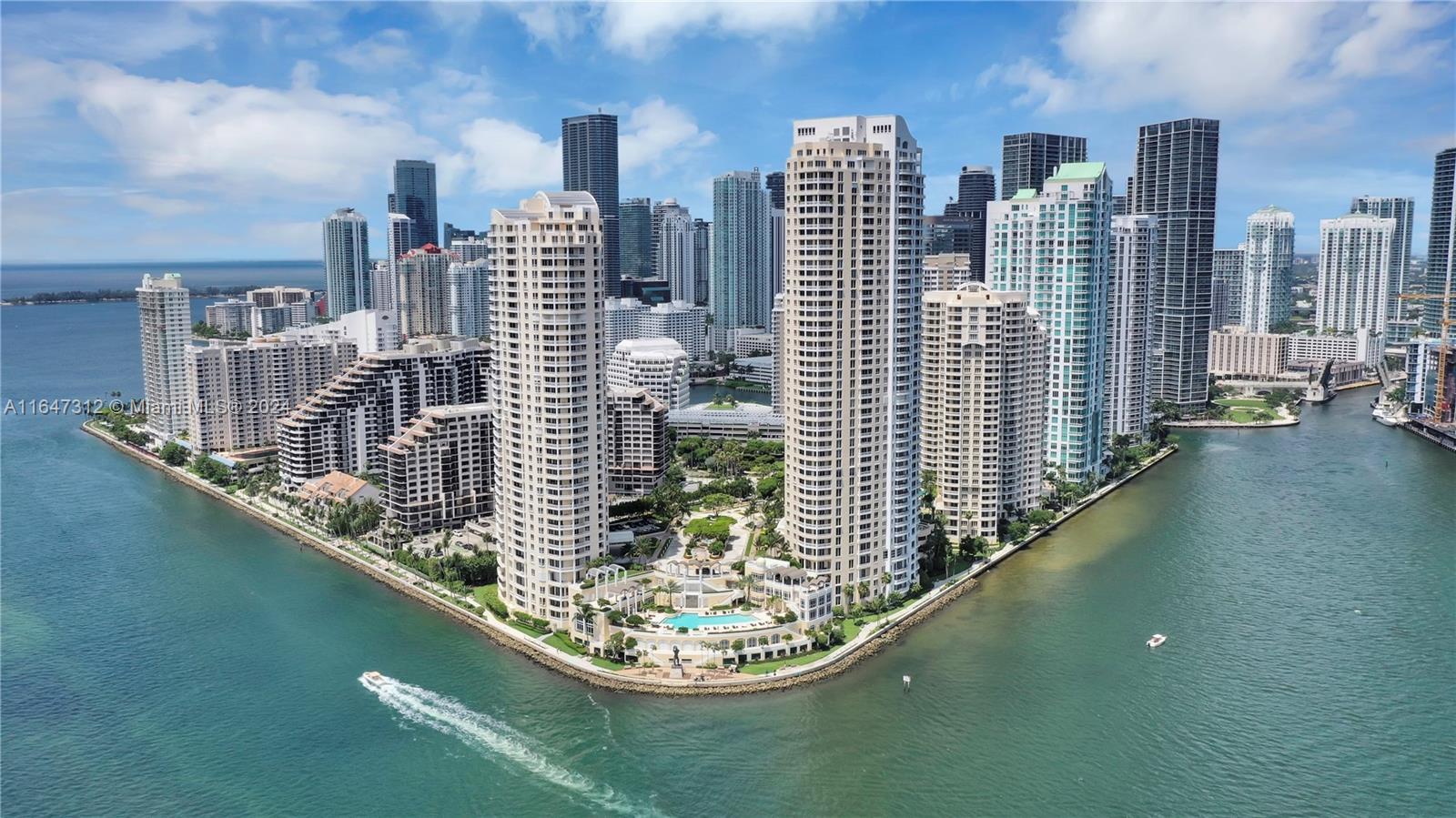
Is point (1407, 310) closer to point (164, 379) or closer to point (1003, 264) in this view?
point (1003, 264)

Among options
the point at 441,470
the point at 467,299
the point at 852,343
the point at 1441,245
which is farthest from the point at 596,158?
the point at 852,343

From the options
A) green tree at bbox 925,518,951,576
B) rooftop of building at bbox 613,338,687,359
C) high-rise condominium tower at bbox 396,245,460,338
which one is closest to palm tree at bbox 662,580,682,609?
green tree at bbox 925,518,951,576

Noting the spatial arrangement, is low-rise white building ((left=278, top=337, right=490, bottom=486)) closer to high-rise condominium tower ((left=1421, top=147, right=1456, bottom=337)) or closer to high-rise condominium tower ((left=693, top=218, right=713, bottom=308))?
high-rise condominium tower ((left=1421, top=147, right=1456, bottom=337))

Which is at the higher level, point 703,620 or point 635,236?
point 635,236

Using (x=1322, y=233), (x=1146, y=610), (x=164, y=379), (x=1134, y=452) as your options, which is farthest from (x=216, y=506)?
(x=1322, y=233)

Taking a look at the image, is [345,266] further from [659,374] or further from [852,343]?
[852,343]

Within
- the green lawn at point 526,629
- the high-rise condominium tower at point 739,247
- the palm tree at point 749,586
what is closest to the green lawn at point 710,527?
the palm tree at point 749,586
